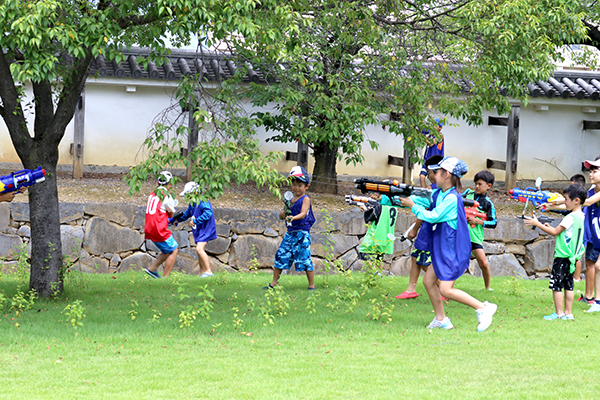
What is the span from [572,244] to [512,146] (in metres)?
6.37

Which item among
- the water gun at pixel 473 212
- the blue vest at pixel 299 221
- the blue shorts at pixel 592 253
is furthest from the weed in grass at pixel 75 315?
the blue shorts at pixel 592 253

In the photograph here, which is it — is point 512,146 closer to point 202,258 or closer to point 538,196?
point 538,196

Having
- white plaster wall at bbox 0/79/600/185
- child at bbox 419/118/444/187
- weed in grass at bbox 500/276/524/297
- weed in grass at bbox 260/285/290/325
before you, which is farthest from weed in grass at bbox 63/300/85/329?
white plaster wall at bbox 0/79/600/185

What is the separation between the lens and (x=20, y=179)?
6234mm

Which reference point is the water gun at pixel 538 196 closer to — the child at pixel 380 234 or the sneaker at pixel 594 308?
the sneaker at pixel 594 308

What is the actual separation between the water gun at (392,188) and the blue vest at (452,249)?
559 millimetres

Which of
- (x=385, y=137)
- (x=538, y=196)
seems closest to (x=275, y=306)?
(x=538, y=196)

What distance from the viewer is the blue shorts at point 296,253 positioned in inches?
313

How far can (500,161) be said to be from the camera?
13.6 m

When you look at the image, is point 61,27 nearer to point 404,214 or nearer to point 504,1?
point 504,1

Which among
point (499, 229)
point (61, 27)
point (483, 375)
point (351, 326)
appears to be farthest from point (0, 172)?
point (483, 375)

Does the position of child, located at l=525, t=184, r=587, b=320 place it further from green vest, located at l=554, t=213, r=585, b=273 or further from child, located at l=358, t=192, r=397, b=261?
child, located at l=358, t=192, r=397, b=261

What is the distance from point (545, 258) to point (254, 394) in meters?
8.55

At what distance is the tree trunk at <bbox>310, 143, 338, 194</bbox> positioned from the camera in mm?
11703
